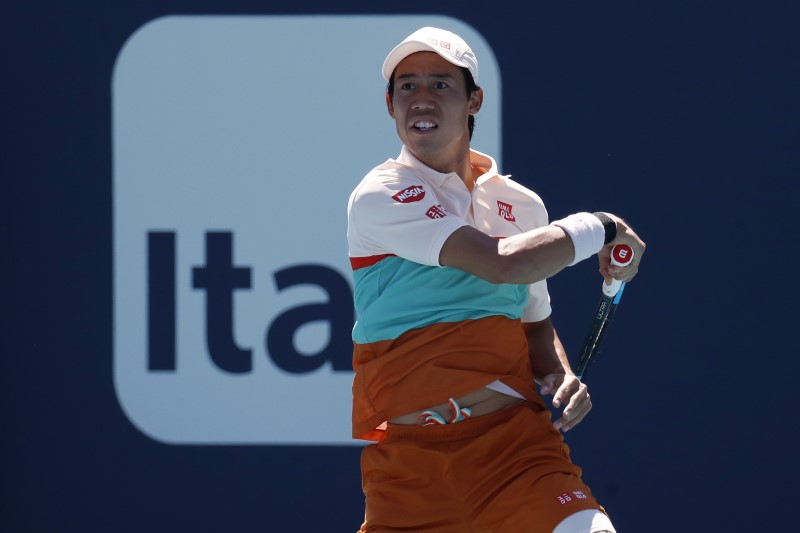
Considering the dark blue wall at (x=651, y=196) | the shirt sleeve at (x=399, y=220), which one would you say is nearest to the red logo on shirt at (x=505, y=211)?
the shirt sleeve at (x=399, y=220)

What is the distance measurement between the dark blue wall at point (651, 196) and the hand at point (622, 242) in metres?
1.38

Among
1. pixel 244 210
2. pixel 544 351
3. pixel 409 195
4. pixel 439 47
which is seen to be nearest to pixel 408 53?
pixel 439 47

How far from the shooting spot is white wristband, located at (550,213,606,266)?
2.87 m

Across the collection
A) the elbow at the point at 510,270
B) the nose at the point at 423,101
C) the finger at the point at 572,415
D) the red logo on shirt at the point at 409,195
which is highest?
the nose at the point at 423,101

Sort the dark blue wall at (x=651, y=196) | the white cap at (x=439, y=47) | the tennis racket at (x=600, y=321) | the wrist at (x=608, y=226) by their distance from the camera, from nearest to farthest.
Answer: the wrist at (x=608, y=226) → the white cap at (x=439, y=47) → the tennis racket at (x=600, y=321) → the dark blue wall at (x=651, y=196)

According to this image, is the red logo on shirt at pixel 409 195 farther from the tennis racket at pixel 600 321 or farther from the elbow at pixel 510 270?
the tennis racket at pixel 600 321

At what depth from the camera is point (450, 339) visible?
2.99 metres

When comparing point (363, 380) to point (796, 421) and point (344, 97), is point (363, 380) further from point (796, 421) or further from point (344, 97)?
point (796, 421)

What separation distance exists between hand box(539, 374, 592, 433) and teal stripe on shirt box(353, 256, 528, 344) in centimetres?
23

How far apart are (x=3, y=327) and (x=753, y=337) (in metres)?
2.71

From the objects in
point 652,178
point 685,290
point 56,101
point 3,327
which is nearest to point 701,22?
point 652,178

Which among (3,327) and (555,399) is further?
(3,327)

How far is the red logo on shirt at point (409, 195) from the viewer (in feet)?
9.73

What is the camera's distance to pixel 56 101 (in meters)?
4.55
